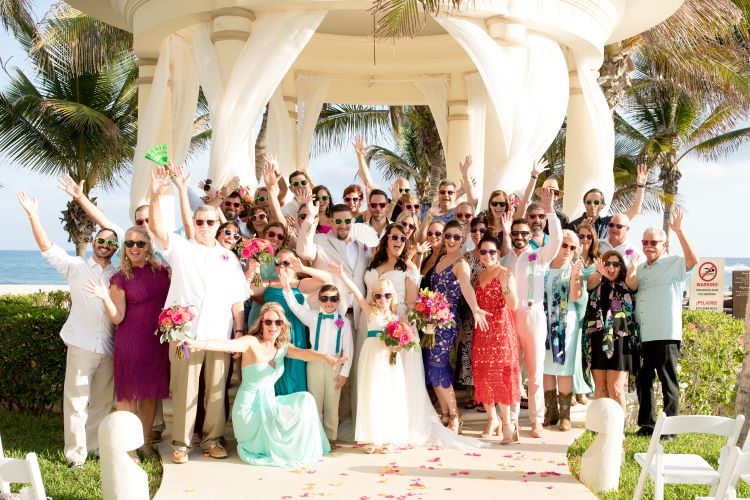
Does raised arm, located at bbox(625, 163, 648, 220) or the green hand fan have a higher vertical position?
raised arm, located at bbox(625, 163, 648, 220)

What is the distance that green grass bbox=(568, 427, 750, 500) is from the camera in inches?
262

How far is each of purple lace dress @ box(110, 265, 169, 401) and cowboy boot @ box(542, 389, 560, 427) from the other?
11.9ft

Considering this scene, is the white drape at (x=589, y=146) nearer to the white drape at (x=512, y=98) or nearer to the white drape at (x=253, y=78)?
the white drape at (x=512, y=98)

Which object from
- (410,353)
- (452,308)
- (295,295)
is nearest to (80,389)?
(295,295)

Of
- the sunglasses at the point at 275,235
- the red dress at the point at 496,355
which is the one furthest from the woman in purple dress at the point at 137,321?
the red dress at the point at 496,355

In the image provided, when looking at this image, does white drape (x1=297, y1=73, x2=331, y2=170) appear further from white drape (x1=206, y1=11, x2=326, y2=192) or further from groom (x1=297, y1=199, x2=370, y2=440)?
groom (x1=297, y1=199, x2=370, y2=440)

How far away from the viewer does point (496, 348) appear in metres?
7.38

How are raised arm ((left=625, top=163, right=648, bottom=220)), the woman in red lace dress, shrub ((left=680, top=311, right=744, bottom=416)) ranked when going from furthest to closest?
shrub ((left=680, top=311, right=744, bottom=416)) < raised arm ((left=625, top=163, right=648, bottom=220)) < the woman in red lace dress

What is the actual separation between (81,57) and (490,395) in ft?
41.8

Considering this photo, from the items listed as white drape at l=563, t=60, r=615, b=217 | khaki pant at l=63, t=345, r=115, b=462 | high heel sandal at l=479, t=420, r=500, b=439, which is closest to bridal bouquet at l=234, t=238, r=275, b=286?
khaki pant at l=63, t=345, r=115, b=462

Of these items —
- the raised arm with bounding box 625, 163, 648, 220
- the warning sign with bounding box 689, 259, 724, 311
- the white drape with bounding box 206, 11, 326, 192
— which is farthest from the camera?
the warning sign with bounding box 689, 259, 724, 311

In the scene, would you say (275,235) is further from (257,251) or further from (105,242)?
(105,242)

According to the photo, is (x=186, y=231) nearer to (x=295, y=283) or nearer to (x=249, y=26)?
(x=295, y=283)

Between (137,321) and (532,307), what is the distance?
11.7ft
